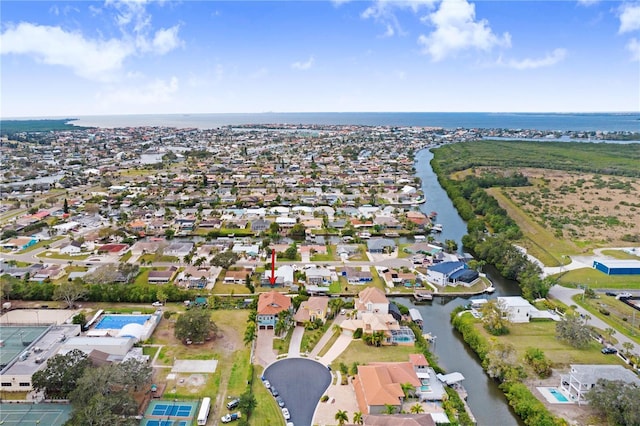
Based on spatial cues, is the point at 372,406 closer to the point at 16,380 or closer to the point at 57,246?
the point at 16,380

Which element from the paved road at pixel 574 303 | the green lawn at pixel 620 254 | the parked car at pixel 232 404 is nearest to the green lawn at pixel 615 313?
the paved road at pixel 574 303

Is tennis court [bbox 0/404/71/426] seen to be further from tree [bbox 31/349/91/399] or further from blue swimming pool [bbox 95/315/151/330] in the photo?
blue swimming pool [bbox 95/315/151/330]

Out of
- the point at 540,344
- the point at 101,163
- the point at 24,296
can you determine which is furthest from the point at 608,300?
the point at 101,163

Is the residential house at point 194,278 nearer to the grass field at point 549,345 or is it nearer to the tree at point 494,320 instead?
the grass field at point 549,345

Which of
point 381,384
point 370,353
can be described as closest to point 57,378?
point 381,384

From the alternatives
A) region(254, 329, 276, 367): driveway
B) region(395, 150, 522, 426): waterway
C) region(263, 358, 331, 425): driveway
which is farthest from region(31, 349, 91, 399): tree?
region(395, 150, 522, 426): waterway
